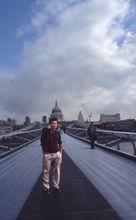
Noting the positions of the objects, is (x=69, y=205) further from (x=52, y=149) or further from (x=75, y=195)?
(x=52, y=149)

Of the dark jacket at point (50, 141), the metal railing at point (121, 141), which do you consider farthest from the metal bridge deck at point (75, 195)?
the metal railing at point (121, 141)

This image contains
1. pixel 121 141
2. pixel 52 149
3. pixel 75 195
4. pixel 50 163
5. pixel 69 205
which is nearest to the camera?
pixel 69 205

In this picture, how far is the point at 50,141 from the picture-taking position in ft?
40.0

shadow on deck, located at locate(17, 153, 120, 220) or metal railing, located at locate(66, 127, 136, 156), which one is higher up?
metal railing, located at locate(66, 127, 136, 156)

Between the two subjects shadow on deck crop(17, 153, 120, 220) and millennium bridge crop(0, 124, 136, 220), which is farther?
millennium bridge crop(0, 124, 136, 220)

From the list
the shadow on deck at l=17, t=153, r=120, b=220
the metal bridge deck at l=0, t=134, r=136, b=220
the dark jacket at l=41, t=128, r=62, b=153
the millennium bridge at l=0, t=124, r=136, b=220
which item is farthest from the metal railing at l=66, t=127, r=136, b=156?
the dark jacket at l=41, t=128, r=62, b=153

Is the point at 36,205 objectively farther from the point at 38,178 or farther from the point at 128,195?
the point at 38,178

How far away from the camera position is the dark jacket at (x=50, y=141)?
12.2 meters

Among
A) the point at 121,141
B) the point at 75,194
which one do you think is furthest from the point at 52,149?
the point at 121,141

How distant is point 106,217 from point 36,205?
6.65 ft

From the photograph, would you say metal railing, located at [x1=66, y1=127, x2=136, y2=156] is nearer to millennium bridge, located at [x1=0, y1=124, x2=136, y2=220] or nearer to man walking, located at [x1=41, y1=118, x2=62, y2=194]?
millennium bridge, located at [x1=0, y1=124, x2=136, y2=220]

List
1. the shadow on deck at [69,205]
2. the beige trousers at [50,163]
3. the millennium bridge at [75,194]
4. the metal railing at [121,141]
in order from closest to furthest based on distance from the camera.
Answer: the shadow on deck at [69,205] → the millennium bridge at [75,194] → the beige trousers at [50,163] → the metal railing at [121,141]

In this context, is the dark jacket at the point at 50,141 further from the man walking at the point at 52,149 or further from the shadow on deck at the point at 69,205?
the shadow on deck at the point at 69,205

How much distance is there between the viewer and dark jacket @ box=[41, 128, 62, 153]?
12.2m
